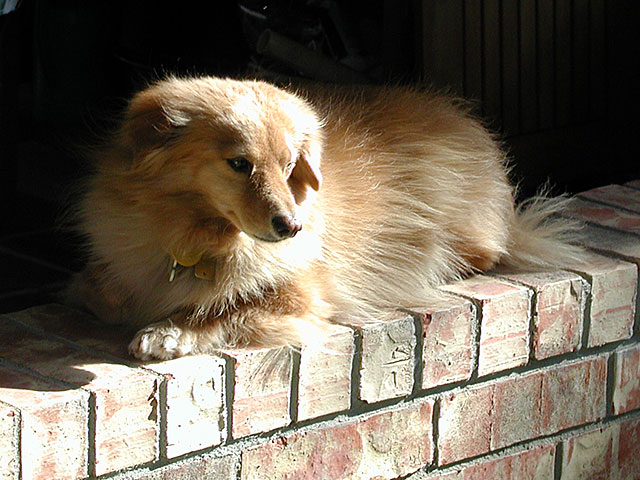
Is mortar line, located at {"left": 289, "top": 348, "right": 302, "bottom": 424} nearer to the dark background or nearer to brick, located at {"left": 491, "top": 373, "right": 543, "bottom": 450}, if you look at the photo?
brick, located at {"left": 491, "top": 373, "right": 543, "bottom": 450}

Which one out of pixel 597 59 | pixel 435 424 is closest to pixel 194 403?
pixel 435 424

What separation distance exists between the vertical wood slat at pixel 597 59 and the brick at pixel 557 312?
129cm

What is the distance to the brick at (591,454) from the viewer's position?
2602 millimetres

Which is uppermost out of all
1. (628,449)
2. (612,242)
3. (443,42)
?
(443,42)

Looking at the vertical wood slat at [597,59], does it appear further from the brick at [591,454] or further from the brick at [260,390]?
the brick at [260,390]

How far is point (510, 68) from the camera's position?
3.39 meters

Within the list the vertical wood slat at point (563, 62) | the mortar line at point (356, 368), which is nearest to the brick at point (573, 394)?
the mortar line at point (356, 368)

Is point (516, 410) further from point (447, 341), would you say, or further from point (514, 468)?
point (447, 341)

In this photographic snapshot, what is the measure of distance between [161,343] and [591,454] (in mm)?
1219

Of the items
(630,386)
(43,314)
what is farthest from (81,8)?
(630,386)

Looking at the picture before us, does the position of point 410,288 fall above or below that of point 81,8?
below

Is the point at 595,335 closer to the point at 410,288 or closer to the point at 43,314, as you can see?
the point at 410,288

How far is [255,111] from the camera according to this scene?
2082mm

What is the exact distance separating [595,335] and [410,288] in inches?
20.0
